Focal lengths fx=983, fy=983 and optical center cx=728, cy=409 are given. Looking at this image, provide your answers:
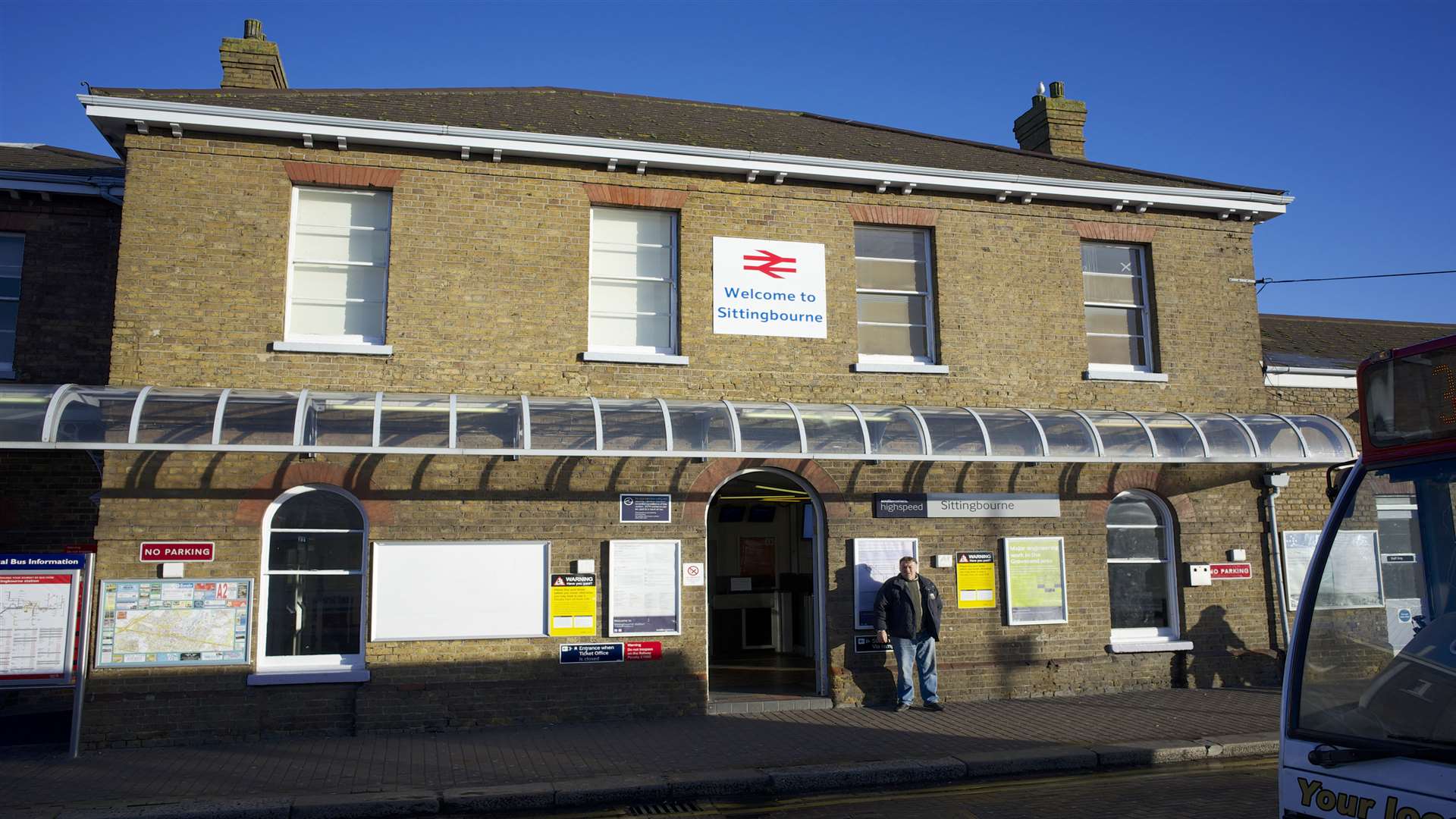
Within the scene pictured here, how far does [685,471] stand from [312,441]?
417 centimetres

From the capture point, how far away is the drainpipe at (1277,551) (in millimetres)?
13594

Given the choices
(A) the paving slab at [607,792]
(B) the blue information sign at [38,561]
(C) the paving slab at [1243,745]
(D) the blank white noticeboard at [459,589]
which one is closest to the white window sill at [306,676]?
(D) the blank white noticeboard at [459,589]

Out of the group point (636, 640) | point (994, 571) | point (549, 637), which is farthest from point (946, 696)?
point (549, 637)

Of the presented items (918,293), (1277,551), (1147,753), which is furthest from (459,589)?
(1277,551)

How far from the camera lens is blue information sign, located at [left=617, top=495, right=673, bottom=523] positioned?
1160 centimetres

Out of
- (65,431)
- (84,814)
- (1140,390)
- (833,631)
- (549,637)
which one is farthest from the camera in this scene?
(1140,390)

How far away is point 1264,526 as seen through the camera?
543 inches

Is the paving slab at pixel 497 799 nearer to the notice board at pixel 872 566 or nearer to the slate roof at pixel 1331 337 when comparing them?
the notice board at pixel 872 566

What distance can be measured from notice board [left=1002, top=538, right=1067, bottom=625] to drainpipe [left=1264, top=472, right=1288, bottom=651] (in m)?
3.26

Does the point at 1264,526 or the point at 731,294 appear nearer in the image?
the point at 731,294

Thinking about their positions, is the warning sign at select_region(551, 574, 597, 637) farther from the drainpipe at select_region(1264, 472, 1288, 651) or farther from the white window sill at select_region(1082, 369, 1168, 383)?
the drainpipe at select_region(1264, 472, 1288, 651)

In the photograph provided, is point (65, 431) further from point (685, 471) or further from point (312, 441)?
point (685, 471)

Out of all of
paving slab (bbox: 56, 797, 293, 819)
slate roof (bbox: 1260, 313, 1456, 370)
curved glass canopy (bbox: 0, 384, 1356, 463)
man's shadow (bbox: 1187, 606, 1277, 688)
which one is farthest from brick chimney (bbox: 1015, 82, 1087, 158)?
paving slab (bbox: 56, 797, 293, 819)

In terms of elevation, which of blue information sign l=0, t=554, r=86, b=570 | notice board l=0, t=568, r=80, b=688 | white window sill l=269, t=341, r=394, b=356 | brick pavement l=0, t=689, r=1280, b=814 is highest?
white window sill l=269, t=341, r=394, b=356
